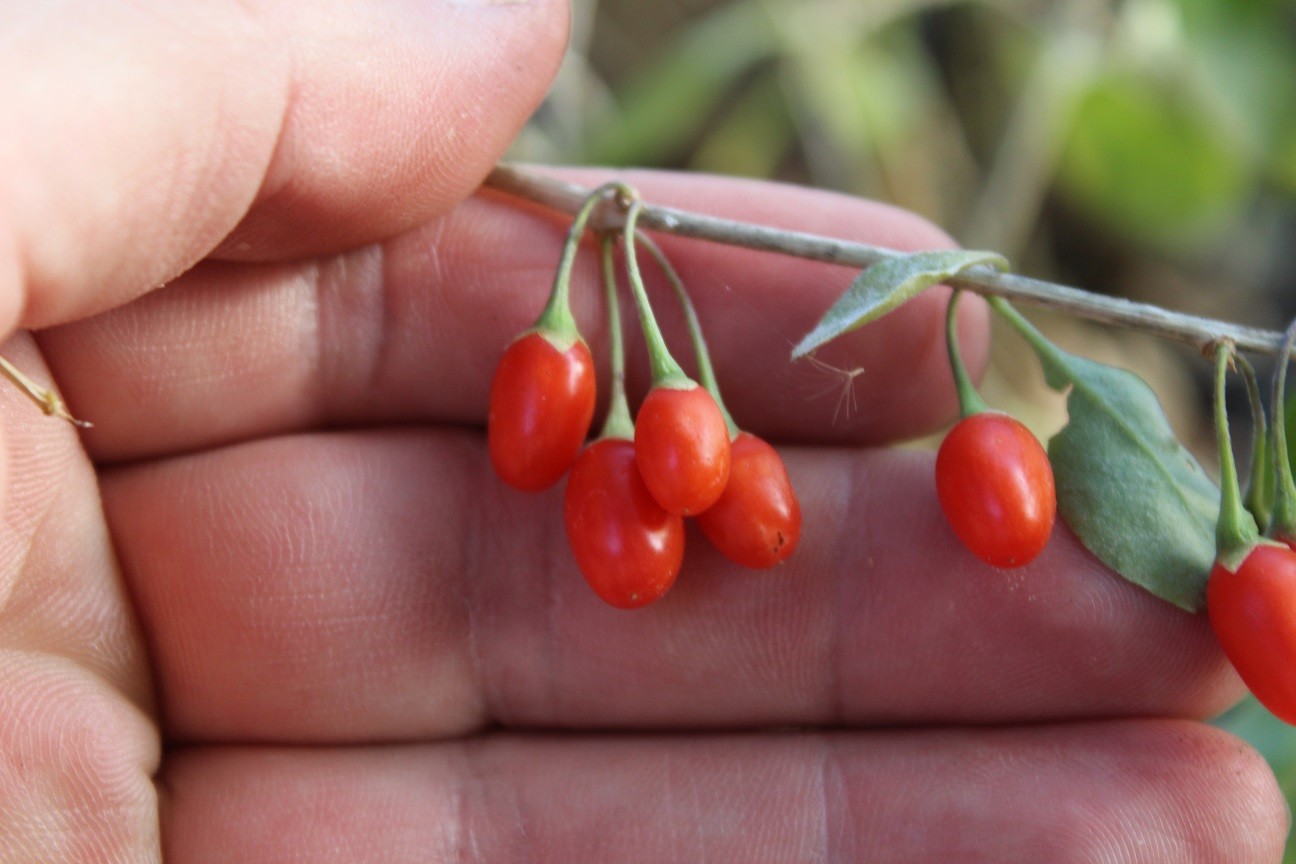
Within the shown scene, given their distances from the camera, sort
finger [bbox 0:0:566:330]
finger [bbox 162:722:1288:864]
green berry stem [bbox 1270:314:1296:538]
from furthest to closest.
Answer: finger [bbox 162:722:1288:864] → green berry stem [bbox 1270:314:1296:538] → finger [bbox 0:0:566:330]

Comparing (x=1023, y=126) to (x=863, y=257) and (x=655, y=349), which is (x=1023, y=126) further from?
(x=655, y=349)

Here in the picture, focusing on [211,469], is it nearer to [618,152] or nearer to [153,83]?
[153,83]

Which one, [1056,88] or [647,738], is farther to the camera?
[1056,88]

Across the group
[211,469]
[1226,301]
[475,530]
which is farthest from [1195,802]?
[1226,301]

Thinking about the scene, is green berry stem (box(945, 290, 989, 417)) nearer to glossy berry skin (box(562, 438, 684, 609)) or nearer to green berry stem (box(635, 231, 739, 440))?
green berry stem (box(635, 231, 739, 440))

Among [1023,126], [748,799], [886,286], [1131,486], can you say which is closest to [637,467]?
[886,286]

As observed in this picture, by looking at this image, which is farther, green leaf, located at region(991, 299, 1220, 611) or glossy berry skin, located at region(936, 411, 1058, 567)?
green leaf, located at region(991, 299, 1220, 611)

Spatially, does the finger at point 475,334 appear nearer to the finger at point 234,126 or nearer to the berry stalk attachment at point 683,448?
the finger at point 234,126

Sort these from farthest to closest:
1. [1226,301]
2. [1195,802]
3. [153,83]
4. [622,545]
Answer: [1226,301], [1195,802], [622,545], [153,83]

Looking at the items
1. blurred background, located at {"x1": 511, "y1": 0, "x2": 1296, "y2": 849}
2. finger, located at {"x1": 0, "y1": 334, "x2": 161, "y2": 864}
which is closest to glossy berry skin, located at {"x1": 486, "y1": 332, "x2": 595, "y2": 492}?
finger, located at {"x1": 0, "y1": 334, "x2": 161, "y2": 864}
